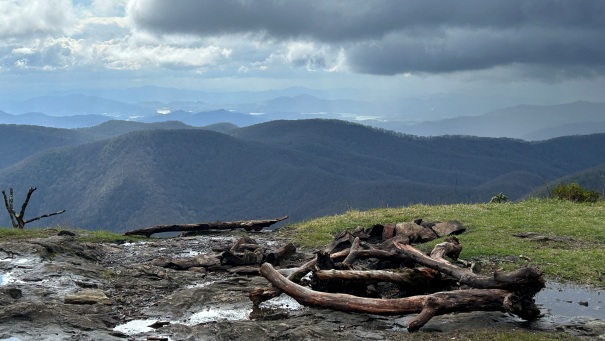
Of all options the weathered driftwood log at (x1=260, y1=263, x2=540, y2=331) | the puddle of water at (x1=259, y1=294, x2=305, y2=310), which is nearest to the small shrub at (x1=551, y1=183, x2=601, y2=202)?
the weathered driftwood log at (x1=260, y1=263, x2=540, y2=331)

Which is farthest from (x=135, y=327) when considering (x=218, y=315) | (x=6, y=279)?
(x=6, y=279)

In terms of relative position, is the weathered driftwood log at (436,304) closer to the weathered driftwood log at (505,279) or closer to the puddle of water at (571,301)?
the weathered driftwood log at (505,279)

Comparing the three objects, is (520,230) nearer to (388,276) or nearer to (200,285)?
(388,276)

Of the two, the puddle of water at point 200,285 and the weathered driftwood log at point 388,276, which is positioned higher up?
the weathered driftwood log at point 388,276

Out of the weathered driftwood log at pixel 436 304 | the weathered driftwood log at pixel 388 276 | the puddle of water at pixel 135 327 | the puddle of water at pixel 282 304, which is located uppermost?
the weathered driftwood log at pixel 388 276

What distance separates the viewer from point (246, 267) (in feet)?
56.4

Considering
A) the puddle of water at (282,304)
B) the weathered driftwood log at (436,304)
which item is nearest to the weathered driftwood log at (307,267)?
the puddle of water at (282,304)

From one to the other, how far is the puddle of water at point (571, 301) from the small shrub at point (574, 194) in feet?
58.5

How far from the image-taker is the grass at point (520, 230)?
1625cm

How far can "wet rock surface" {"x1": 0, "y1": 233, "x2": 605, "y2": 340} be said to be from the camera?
1112 cm

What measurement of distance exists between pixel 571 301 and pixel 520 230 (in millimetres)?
8643

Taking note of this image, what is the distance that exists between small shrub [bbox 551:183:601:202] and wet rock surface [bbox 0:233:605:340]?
18.8 metres

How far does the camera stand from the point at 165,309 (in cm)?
1341

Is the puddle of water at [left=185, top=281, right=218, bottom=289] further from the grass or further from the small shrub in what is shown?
the small shrub
